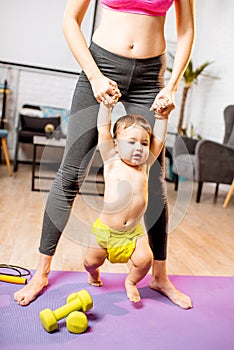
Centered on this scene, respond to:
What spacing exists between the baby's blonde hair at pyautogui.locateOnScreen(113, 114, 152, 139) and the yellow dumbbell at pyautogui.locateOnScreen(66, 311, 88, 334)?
55cm

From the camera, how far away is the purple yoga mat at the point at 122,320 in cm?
124

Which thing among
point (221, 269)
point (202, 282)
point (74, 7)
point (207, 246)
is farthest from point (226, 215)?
point (74, 7)

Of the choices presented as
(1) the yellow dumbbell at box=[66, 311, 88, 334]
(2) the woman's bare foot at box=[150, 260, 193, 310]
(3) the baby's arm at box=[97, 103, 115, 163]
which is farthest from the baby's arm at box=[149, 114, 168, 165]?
(1) the yellow dumbbell at box=[66, 311, 88, 334]

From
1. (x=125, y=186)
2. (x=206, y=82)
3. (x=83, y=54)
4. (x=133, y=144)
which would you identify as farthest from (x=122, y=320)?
(x=206, y=82)

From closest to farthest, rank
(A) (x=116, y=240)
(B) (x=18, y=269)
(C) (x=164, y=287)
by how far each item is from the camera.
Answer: (A) (x=116, y=240) < (C) (x=164, y=287) < (B) (x=18, y=269)

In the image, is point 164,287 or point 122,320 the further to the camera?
point 164,287

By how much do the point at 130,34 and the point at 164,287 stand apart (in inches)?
34.1

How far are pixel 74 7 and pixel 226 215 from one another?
7.75 ft

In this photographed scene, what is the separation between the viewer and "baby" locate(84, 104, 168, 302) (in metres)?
1.43

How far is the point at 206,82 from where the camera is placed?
5.46 meters

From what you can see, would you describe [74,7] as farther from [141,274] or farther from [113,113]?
[141,274]

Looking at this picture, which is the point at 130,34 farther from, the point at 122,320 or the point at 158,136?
the point at 122,320

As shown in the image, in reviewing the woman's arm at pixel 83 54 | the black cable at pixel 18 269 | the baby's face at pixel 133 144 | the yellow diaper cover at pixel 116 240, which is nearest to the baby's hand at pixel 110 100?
the woman's arm at pixel 83 54

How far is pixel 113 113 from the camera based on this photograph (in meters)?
1.46
